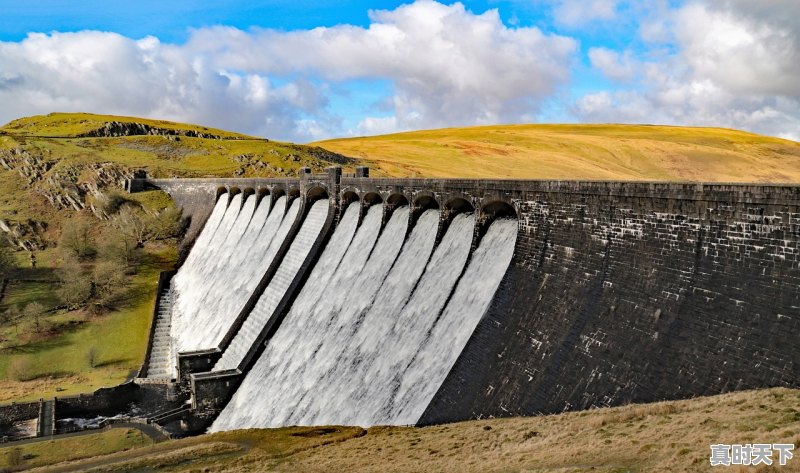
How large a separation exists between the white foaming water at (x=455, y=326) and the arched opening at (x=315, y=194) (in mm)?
26408

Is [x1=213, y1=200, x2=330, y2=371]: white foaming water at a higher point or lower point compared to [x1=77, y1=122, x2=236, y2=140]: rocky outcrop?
lower

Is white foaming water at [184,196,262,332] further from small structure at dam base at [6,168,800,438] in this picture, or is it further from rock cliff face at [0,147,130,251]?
rock cliff face at [0,147,130,251]

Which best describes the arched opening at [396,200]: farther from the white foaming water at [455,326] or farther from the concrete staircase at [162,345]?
the concrete staircase at [162,345]

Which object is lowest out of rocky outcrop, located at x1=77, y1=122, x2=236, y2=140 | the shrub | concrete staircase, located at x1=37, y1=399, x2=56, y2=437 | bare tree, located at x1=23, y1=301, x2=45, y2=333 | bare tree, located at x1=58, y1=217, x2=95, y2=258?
concrete staircase, located at x1=37, y1=399, x2=56, y2=437

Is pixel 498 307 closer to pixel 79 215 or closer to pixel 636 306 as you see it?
pixel 636 306

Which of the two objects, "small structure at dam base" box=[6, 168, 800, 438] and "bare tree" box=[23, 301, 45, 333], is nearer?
"small structure at dam base" box=[6, 168, 800, 438]

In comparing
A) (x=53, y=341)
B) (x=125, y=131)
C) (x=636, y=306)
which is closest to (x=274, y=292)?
(x=53, y=341)

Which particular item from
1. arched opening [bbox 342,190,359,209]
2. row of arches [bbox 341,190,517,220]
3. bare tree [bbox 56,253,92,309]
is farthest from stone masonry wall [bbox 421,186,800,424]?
bare tree [bbox 56,253,92,309]

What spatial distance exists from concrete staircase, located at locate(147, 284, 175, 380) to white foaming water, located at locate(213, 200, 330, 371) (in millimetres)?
8135

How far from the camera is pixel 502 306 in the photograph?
26.1 metres

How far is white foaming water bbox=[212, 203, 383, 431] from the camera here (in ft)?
116

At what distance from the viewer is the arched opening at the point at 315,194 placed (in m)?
53.5

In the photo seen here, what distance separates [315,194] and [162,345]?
928 inches

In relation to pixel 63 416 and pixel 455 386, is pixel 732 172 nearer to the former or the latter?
pixel 455 386
